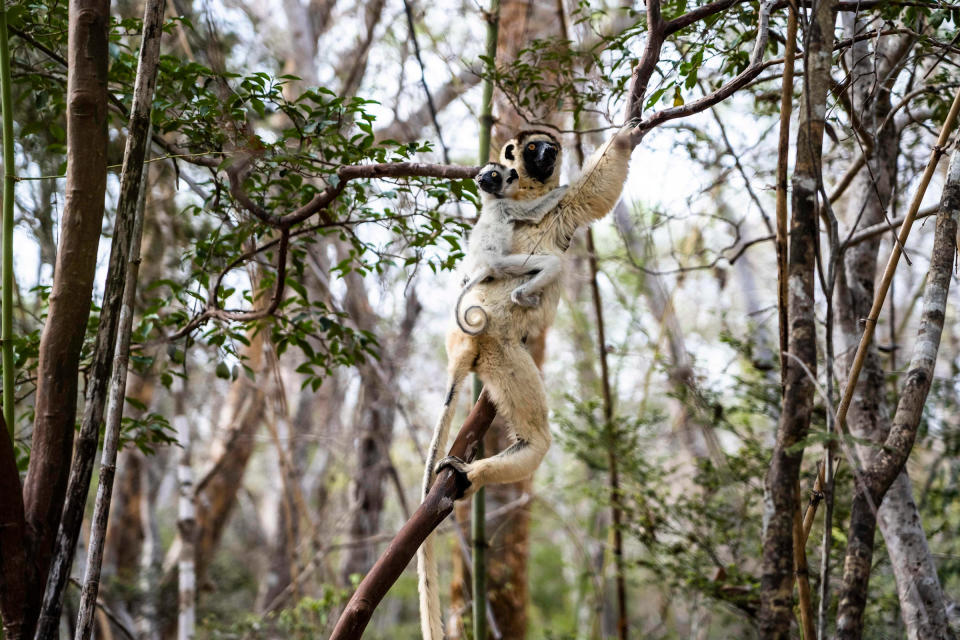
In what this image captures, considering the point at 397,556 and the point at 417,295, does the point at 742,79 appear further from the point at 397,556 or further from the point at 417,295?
the point at 417,295

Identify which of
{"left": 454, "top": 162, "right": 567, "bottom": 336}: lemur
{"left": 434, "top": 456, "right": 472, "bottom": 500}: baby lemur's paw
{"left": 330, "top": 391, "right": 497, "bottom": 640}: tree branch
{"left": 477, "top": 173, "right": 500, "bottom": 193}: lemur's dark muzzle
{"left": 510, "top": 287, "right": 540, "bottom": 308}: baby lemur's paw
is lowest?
{"left": 330, "top": 391, "right": 497, "bottom": 640}: tree branch

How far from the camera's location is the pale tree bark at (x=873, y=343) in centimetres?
374

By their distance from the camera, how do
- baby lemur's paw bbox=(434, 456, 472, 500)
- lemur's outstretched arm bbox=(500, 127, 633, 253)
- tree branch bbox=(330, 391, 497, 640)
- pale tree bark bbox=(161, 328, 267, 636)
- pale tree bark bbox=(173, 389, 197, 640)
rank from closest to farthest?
tree branch bbox=(330, 391, 497, 640), baby lemur's paw bbox=(434, 456, 472, 500), lemur's outstretched arm bbox=(500, 127, 633, 253), pale tree bark bbox=(173, 389, 197, 640), pale tree bark bbox=(161, 328, 267, 636)

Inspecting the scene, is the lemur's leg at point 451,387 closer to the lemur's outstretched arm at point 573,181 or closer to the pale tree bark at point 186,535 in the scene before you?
the lemur's outstretched arm at point 573,181

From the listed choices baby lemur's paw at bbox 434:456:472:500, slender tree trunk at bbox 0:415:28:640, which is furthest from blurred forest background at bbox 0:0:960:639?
baby lemur's paw at bbox 434:456:472:500

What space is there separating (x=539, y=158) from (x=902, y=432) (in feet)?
7.19

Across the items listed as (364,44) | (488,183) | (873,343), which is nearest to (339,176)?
(488,183)

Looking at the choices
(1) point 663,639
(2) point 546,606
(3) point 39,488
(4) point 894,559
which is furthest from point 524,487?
(2) point 546,606

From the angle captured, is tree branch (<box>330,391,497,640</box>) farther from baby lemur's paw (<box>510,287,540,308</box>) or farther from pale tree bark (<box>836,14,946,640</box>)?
pale tree bark (<box>836,14,946,640</box>)

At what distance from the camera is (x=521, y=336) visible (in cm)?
386

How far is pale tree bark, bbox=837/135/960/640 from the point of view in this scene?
276 cm

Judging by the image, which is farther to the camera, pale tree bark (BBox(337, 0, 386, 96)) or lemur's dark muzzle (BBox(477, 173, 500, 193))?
pale tree bark (BBox(337, 0, 386, 96))

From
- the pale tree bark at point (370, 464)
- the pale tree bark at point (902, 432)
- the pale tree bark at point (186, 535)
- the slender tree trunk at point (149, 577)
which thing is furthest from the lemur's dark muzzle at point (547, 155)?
the slender tree trunk at point (149, 577)

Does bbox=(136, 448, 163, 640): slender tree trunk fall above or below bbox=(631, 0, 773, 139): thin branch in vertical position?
below
